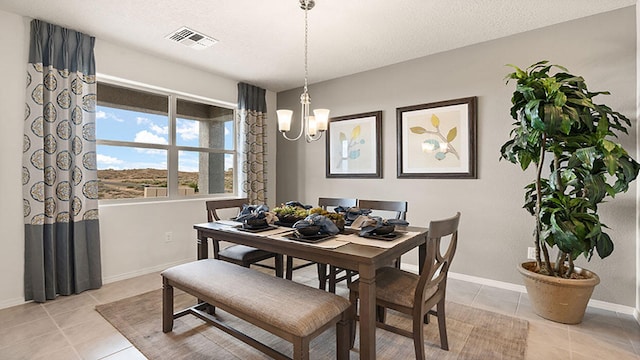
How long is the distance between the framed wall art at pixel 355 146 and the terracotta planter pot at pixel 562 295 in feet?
6.43

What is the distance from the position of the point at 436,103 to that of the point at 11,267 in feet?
14.3

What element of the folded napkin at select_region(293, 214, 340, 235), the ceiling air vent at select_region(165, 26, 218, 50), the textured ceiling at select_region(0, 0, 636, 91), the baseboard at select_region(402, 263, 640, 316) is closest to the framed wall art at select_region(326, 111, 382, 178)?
the textured ceiling at select_region(0, 0, 636, 91)

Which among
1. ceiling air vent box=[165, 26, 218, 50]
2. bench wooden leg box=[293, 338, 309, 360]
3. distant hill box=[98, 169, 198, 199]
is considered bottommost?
bench wooden leg box=[293, 338, 309, 360]

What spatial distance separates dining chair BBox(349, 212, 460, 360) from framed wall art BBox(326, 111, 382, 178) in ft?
6.72

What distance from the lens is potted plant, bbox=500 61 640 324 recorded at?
2.04 m

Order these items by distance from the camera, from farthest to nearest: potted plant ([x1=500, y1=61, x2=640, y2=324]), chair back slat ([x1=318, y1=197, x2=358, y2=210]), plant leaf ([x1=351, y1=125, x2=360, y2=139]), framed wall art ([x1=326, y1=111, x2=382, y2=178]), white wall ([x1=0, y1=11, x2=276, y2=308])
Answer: plant leaf ([x1=351, y1=125, x2=360, y2=139]) < framed wall art ([x1=326, y1=111, x2=382, y2=178]) < chair back slat ([x1=318, y1=197, x2=358, y2=210]) < white wall ([x1=0, y1=11, x2=276, y2=308]) < potted plant ([x1=500, y1=61, x2=640, y2=324])

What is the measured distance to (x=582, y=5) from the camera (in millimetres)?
2422

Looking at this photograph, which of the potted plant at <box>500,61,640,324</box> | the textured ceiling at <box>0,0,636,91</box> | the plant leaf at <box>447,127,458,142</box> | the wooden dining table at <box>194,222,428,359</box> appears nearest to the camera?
the wooden dining table at <box>194,222,428,359</box>

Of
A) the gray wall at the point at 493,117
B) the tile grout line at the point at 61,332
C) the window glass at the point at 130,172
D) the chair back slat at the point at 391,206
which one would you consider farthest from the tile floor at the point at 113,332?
the window glass at the point at 130,172

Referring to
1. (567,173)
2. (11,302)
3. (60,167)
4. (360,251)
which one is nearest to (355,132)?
(567,173)

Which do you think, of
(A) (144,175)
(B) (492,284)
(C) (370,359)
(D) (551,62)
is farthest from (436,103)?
(A) (144,175)

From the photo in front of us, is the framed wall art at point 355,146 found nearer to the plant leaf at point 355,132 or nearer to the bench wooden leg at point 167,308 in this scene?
the plant leaf at point 355,132

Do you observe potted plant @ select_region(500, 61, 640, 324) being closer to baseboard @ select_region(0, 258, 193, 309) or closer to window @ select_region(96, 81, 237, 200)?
window @ select_region(96, 81, 237, 200)

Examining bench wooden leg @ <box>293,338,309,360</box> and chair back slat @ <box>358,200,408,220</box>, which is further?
chair back slat @ <box>358,200,408,220</box>
